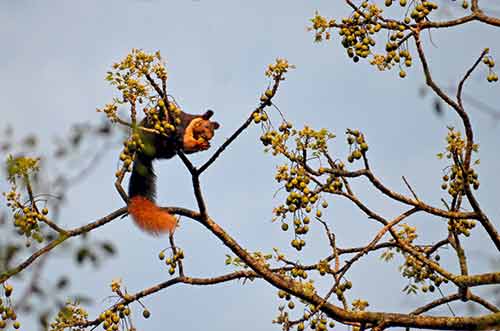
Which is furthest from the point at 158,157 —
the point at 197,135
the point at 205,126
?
the point at 205,126

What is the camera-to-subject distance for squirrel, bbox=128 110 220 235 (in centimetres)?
569

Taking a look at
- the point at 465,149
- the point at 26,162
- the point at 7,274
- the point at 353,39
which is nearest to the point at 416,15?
the point at 353,39

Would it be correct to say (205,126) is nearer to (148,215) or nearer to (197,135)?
(197,135)

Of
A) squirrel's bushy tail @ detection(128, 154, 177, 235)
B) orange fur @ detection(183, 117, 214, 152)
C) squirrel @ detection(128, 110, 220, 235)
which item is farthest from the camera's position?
orange fur @ detection(183, 117, 214, 152)

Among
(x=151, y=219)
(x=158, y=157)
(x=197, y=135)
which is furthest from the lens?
(x=197, y=135)

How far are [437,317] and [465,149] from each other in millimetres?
931

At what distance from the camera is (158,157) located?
7.60 metres

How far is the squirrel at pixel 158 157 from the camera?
18.7 feet

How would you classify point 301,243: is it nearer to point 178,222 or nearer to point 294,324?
point 294,324

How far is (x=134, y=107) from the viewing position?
4617 millimetres

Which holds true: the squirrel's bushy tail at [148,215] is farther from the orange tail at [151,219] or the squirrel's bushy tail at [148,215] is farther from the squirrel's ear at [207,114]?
the squirrel's ear at [207,114]

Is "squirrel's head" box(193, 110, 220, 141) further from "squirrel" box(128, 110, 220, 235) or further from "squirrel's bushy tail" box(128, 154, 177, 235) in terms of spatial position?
"squirrel's bushy tail" box(128, 154, 177, 235)

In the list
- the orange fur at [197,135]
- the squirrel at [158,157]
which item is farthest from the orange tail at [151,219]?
the orange fur at [197,135]

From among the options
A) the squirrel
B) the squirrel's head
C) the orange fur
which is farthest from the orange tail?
the squirrel's head
